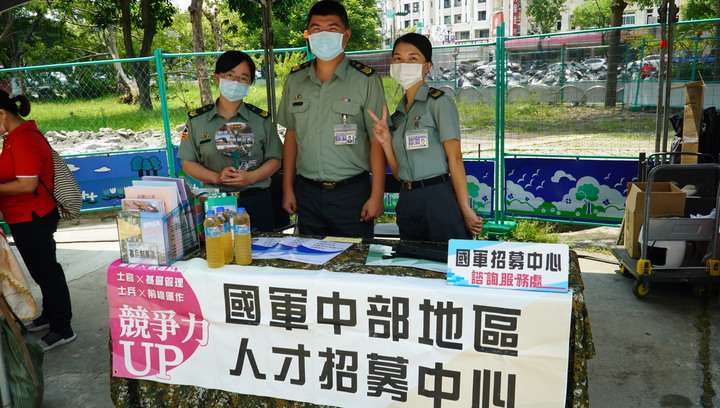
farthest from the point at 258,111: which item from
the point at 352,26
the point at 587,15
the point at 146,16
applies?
the point at 587,15

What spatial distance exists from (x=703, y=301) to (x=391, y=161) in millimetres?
2695

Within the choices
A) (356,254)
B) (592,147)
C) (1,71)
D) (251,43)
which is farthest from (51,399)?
(251,43)

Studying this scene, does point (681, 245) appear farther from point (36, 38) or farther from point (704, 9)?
point (36, 38)

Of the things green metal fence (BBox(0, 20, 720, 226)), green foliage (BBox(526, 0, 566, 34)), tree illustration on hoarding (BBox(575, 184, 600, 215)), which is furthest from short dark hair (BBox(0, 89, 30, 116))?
green foliage (BBox(526, 0, 566, 34))

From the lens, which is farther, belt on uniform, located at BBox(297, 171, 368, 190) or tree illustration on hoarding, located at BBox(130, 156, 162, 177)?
tree illustration on hoarding, located at BBox(130, 156, 162, 177)

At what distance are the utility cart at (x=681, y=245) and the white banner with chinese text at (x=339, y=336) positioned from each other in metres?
2.29

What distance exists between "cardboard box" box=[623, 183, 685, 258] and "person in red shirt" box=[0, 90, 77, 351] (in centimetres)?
391

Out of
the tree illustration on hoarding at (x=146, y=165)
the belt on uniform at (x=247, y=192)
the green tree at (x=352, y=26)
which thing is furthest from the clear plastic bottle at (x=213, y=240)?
the green tree at (x=352, y=26)

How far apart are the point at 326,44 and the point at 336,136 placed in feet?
1.60

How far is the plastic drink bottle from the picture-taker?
227 cm

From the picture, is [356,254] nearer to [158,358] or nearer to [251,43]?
[158,358]

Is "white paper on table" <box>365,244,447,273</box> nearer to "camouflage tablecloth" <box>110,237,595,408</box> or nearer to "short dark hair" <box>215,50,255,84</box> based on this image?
"camouflage tablecloth" <box>110,237,595,408</box>

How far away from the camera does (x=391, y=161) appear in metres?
2.84

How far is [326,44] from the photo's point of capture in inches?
113
